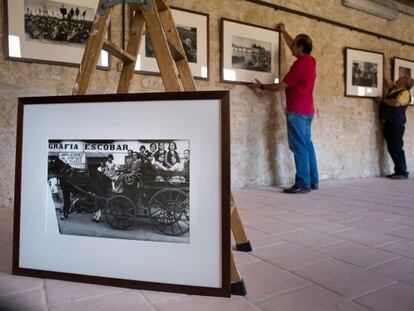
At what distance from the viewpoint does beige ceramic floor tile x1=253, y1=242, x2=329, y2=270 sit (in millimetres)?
1504

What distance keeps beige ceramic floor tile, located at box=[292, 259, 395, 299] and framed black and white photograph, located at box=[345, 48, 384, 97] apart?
3.67 m

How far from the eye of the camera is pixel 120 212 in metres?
1.15

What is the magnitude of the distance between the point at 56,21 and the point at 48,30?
0.35 feet

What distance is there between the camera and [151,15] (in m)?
1.25

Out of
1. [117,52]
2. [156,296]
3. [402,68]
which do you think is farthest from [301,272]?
[402,68]

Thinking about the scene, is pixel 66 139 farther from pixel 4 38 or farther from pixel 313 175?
pixel 313 175

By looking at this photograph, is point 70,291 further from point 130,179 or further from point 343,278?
point 343,278

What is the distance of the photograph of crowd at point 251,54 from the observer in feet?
12.0

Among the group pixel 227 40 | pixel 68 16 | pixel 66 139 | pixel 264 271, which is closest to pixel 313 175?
pixel 227 40

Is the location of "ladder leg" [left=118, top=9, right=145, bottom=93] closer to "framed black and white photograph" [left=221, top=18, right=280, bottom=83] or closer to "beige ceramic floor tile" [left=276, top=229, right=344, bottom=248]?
"beige ceramic floor tile" [left=276, top=229, right=344, bottom=248]

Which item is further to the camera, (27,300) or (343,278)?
(343,278)

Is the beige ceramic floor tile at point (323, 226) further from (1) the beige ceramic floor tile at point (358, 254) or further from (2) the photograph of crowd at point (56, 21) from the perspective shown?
(2) the photograph of crowd at point (56, 21)

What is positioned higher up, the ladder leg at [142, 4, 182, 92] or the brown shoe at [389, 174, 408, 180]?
the ladder leg at [142, 4, 182, 92]

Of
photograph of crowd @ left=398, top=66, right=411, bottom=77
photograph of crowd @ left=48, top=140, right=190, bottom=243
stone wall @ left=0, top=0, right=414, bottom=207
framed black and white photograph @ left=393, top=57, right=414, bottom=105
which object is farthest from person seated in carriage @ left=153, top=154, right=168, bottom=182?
photograph of crowd @ left=398, top=66, right=411, bottom=77
